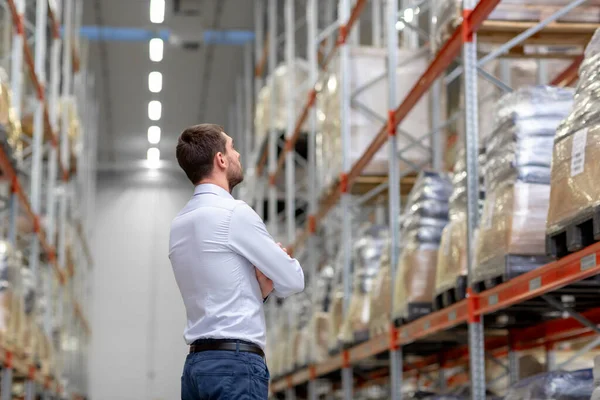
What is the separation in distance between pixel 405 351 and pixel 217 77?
14.8m

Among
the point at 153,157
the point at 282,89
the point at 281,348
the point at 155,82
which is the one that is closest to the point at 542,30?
the point at 282,89

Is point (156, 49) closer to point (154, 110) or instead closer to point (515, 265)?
point (154, 110)

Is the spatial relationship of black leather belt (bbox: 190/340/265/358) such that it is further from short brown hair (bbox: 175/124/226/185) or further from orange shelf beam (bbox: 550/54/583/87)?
orange shelf beam (bbox: 550/54/583/87)

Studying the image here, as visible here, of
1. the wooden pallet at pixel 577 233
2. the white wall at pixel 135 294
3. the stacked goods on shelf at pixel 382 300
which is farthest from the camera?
the white wall at pixel 135 294

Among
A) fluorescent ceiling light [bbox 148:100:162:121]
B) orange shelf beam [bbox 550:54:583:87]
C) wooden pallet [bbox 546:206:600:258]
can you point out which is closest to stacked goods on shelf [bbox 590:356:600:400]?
wooden pallet [bbox 546:206:600:258]

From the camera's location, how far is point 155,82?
943 inches

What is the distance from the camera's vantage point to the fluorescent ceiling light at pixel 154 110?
25.3 meters

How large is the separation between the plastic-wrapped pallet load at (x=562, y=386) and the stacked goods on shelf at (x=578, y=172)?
3.20 ft

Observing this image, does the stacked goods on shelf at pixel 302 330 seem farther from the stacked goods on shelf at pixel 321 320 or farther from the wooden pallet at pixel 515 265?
the wooden pallet at pixel 515 265

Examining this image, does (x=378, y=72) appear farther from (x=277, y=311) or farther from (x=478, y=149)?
(x=277, y=311)

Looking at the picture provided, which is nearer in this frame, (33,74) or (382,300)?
(382,300)

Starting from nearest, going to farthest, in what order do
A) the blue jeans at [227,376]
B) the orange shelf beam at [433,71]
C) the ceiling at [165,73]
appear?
the blue jeans at [227,376]
the orange shelf beam at [433,71]
the ceiling at [165,73]

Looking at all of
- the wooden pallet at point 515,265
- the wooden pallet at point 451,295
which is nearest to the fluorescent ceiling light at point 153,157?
the wooden pallet at point 451,295

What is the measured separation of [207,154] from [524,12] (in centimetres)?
349
